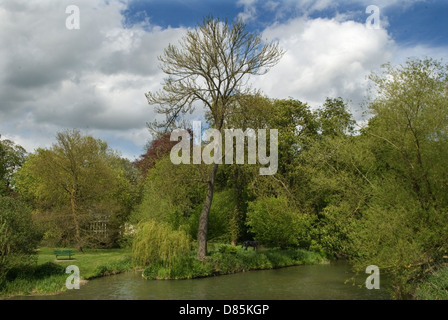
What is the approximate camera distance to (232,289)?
16703mm

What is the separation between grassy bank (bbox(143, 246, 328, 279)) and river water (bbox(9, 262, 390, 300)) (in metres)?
0.66

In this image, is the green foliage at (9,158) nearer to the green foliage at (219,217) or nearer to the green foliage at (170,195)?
the green foliage at (170,195)

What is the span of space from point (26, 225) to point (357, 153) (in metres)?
15.5

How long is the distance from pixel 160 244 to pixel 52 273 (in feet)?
16.5

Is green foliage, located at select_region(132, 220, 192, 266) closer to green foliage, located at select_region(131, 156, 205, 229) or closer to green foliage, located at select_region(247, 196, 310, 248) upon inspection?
green foliage, located at select_region(131, 156, 205, 229)

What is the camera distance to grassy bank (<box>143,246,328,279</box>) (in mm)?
19422

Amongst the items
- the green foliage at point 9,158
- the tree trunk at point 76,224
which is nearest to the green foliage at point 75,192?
the tree trunk at point 76,224

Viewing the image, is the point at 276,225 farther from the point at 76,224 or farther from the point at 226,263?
the point at 76,224

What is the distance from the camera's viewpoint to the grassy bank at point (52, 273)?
15.3 metres

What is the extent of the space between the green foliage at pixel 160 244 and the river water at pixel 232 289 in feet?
4.09

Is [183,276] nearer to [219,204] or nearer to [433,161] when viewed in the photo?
[219,204]

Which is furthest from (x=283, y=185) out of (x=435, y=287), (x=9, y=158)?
(x=9, y=158)

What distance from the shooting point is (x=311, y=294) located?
15820 millimetres
